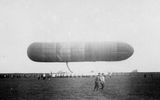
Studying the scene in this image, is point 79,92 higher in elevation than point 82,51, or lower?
lower

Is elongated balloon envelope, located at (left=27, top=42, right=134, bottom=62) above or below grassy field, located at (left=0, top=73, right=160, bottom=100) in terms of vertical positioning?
above

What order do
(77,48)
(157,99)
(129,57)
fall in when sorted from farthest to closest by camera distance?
1. (129,57)
2. (77,48)
3. (157,99)

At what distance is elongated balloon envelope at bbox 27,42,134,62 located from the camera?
20375mm

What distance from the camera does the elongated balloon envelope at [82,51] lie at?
2038cm

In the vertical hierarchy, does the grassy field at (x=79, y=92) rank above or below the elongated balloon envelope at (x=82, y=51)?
below

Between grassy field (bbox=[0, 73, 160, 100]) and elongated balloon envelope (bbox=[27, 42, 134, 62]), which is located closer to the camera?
grassy field (bbox=[0, 73, 160, 100])

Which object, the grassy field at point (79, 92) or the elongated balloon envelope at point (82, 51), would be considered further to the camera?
the elongated balloon envelope at point (82, 51)

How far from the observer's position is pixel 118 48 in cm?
2064

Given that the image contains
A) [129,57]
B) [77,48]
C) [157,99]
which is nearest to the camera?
[157,99]

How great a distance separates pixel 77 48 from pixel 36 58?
137 inches

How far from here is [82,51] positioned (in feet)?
66.8

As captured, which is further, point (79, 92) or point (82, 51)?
point (82, 51)

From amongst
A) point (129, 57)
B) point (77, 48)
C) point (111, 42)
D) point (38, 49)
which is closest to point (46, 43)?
point (38, 49)

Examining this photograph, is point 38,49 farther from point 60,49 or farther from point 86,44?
point 86,44
